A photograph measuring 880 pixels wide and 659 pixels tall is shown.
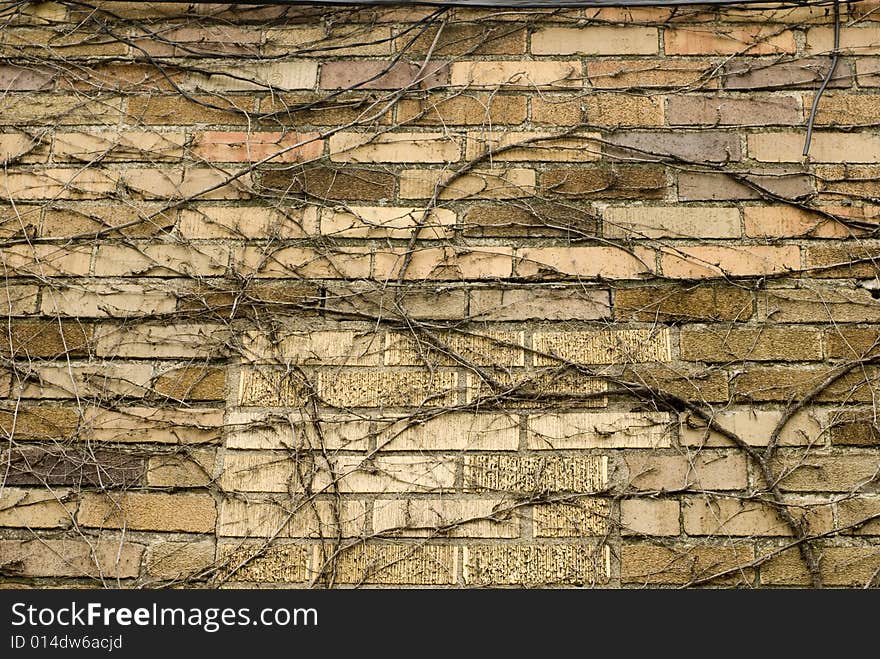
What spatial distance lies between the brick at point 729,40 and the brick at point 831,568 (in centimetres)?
129

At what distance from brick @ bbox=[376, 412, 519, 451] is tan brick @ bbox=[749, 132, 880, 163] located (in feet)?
3.16

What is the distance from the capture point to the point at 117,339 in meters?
2.12

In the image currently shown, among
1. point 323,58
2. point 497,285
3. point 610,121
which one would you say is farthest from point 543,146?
point 323,58

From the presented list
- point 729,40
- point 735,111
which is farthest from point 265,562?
point 729,40

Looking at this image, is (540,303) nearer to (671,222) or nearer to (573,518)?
(671,222)

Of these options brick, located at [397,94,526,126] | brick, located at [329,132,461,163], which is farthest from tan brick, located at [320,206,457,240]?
brick, located at [397,94,526,126]

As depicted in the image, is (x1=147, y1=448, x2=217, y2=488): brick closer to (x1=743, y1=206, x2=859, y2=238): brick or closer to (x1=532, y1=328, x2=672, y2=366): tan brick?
(x1=532, y1=328, x2=672, y2=366): tan brick

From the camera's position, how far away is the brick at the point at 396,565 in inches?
76.5

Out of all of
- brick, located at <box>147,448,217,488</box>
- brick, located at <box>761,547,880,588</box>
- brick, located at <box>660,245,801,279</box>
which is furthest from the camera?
brick, located at <box>660,245,801,279</box>

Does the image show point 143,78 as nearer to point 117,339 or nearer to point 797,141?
point 117,339

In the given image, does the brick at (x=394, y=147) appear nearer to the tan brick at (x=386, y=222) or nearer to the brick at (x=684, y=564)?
the tan brick at (x=386, y=222)

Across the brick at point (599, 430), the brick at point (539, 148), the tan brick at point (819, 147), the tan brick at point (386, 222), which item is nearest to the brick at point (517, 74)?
the brick at point (539, 148)

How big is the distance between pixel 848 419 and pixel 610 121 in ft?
3.11

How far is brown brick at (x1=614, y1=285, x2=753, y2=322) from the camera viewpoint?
6.89 feet
